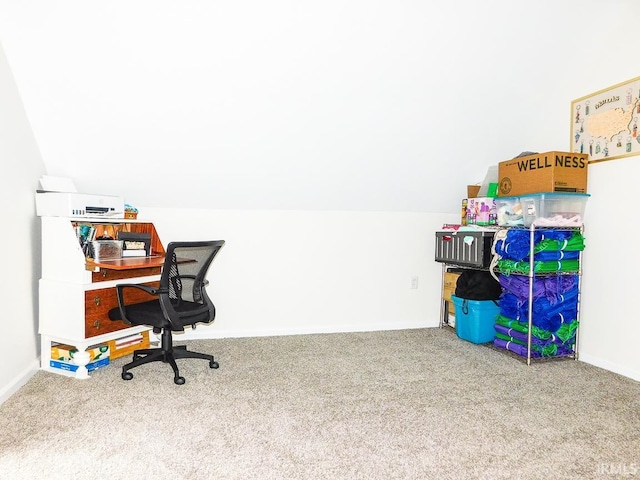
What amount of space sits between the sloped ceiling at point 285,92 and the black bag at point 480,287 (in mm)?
898

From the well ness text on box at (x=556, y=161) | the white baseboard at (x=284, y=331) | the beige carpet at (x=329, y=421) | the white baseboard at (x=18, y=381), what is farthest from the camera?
the white baseboard at (x=284, y=331)

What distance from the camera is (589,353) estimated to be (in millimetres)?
3236

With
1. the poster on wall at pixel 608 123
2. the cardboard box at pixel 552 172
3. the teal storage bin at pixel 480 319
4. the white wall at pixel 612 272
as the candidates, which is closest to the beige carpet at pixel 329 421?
the white wall at pixel 612 272

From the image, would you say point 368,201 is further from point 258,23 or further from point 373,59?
point 258,23

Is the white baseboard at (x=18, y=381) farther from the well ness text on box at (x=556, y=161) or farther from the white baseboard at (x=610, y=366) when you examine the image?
the white baseboard at (x=610, y=366)

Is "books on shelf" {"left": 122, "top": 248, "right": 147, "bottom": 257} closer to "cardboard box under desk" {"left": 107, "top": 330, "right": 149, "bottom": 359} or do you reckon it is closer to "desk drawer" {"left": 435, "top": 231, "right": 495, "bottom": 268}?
"cardboard box under desk" {"left": 107, "top": 330, "right": 149, "bottom": 359}

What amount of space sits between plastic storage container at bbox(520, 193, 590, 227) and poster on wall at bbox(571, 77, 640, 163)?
0.32m

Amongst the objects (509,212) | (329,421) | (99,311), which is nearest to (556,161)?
(509,212)

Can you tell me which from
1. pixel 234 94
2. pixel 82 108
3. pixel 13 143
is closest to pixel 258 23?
pixel 234 94

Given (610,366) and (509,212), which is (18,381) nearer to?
(509,212)

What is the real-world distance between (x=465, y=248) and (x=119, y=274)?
2695 millimetres

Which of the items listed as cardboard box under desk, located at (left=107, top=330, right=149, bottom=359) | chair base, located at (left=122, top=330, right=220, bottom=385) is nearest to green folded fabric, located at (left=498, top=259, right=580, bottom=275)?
chair base, located at (left=122, top=330, right=220, bottom=385)

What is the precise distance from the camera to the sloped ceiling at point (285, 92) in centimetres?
255

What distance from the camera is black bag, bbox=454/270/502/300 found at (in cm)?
355
